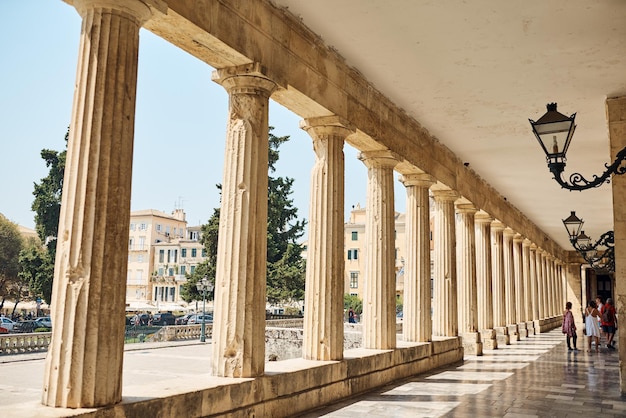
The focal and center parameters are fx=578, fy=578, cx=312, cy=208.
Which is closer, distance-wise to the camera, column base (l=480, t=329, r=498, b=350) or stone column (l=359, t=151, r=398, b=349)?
stone column (l=359, t=151, r=398, b=349)

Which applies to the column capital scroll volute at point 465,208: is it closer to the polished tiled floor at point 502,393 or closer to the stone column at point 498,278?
the stone column at point 498,278

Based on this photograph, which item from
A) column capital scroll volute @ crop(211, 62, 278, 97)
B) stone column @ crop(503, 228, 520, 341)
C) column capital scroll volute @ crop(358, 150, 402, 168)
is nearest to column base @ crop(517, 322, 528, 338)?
stone column @ crop(503, 228, 520, 341)

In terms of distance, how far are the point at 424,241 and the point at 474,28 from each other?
6761mm

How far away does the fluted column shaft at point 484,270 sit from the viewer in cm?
2097

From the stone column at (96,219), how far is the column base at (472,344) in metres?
14.4

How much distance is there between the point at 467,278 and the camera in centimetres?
1862

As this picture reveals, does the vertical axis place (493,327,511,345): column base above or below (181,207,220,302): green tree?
below

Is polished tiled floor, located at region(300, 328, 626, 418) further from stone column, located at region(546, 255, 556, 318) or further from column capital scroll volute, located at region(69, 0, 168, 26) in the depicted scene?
stone column, located at region(546, 255, 556, 318)

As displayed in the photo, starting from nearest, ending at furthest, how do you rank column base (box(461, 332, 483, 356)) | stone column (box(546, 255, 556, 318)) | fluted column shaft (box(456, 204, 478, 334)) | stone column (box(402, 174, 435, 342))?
stone column (box(402, 174, 435, 342)) → column base (box(461, 332, 483, 356)) → fluted column shaft (box(456, 204, 478, 334)) → stone column (box(546, 255, 556, 318))

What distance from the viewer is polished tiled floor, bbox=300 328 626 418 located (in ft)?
28.5

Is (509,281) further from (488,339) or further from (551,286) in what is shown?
(551,286)

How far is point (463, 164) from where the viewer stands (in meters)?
17.4

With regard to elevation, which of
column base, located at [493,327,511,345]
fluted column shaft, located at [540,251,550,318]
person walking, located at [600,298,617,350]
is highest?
fluted column shaft, located at [540,251,550,318]

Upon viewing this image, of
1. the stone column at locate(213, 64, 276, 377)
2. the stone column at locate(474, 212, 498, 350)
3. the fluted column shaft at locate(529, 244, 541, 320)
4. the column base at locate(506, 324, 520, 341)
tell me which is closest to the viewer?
the stone column at locate(213, 64, 276, 377)
